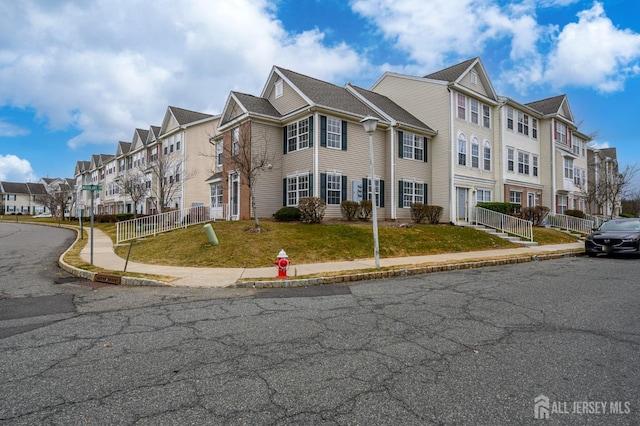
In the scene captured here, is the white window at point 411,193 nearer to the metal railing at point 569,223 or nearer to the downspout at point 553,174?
the metal railing at point 569,223

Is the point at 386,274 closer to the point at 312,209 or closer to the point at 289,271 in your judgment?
the point at 289,271

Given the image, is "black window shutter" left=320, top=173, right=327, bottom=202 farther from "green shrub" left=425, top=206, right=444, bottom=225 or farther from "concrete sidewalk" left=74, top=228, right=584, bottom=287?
"concrete sidewalk" left=74, top=228, right=584, bottom=287

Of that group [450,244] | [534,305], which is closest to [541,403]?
[534,305]

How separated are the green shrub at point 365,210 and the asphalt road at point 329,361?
12.4 metres

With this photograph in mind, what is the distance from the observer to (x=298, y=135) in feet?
66.6

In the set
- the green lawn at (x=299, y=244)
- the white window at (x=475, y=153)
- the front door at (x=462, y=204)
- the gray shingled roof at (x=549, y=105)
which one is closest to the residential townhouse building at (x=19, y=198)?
the green lawn at (x=299, y=244)

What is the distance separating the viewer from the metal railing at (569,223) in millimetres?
25078

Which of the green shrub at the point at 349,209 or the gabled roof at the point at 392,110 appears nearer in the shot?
the green shrub at the point at 349,209

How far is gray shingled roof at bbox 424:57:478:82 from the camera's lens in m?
23.8

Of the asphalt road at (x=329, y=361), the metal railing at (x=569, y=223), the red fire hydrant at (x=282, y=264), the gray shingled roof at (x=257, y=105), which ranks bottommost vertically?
the asphalt road at (x=329, y=361)

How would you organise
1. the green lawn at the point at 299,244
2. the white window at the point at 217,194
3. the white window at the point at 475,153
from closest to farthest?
the green lawn at the point at 299,244, the white window at the point at 475,153, the white window at the point at 217,194

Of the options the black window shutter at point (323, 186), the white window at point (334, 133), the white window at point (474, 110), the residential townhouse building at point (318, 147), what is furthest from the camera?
the white window at point (474, 110)

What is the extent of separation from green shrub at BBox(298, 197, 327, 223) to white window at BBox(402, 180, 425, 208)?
6664 millimetres

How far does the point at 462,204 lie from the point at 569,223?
9197 millimetres
